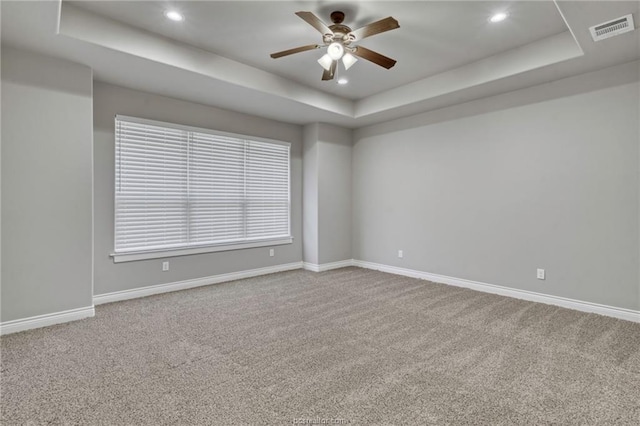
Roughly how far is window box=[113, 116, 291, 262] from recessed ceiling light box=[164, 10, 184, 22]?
157 centimetres

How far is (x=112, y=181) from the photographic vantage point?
3.96 m

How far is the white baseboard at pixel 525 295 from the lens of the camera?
3413 mm

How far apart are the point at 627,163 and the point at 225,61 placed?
4.49 metres

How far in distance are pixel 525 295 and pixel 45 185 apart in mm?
5469

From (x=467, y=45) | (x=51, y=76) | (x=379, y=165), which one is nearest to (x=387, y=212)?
(x=379, y=165)

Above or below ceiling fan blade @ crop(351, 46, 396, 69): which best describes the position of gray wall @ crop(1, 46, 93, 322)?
below

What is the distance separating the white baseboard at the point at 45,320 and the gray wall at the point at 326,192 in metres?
3.38

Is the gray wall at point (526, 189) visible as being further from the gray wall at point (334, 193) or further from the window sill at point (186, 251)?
the window sill at point (186, 251)

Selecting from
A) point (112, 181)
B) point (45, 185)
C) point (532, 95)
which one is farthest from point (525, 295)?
point (45, 185)

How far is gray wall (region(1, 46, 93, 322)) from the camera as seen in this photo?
301 cm

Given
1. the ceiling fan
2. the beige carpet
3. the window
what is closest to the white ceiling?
the ceiling fan

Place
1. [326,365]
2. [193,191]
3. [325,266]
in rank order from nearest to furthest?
[326,365], [193,191], [325,266]

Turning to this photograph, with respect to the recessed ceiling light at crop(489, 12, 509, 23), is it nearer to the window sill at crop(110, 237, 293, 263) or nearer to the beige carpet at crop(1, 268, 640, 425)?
the beige carpet at crop(1, 268, 640, 425)

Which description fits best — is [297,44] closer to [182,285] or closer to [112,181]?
[112,181]
